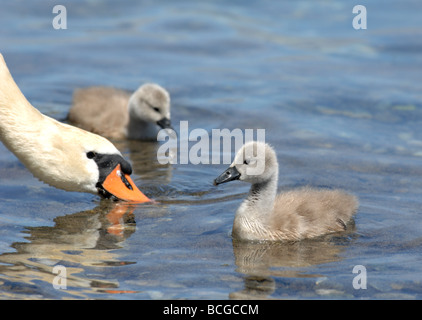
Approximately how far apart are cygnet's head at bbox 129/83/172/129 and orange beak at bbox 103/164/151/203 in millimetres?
2830

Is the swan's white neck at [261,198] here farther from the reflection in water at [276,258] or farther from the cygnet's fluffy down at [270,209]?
the reflection in water at [276,258]

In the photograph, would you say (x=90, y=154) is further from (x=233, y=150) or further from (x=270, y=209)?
(x=233, y=150)

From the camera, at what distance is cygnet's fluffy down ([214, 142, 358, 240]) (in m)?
7.20

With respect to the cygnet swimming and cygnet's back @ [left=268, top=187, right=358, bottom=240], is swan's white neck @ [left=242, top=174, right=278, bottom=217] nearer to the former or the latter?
cygnet's back @ [left=268, top=187, right=358, bottom=240]

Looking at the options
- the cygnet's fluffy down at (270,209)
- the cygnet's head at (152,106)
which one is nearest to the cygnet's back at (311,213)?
the cygnet's fluffy down at (270,209)

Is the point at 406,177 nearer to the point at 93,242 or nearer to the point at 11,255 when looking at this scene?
the point at 93,242

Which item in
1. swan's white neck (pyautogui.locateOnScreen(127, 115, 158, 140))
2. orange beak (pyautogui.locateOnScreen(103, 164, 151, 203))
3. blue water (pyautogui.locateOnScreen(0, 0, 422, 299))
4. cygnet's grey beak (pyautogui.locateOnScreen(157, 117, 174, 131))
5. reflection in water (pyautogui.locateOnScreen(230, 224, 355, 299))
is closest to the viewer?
reflection in water (pyautogui.locateOnScreen(230, 224, 355, 299))

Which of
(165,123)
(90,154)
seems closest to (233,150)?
(165,123)

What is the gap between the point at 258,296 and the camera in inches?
238

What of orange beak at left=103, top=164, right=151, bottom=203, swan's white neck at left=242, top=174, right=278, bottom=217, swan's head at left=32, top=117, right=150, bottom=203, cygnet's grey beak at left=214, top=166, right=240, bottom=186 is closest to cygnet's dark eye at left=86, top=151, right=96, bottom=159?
swan's head at left=32, top=117, right=150, bottom=203

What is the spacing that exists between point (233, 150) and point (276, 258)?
3235mm

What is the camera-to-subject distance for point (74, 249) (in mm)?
6953

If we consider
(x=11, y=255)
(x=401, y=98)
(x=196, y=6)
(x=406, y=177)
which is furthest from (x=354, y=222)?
(x=196, y=6)

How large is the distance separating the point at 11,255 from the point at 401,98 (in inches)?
257
